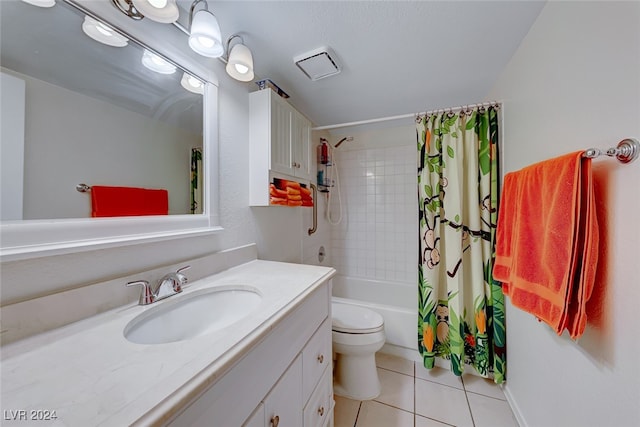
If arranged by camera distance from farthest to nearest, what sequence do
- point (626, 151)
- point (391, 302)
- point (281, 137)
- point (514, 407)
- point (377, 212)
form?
point (377, 212), point (391, 302), point (281, 137), point (514, 407), point (626, 151)

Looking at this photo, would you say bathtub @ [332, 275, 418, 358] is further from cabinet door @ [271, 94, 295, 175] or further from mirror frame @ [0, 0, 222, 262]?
mirror frame @ [0, 0, 222, 262]

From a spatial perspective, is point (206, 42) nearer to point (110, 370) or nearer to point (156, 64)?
point (156, 64)

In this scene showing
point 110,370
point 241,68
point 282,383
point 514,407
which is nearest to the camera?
point 110,370

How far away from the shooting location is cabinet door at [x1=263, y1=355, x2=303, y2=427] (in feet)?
2.19

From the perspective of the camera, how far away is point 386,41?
1166 millimetres

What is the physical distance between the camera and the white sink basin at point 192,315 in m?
0.72

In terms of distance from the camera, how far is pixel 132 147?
0.82 m

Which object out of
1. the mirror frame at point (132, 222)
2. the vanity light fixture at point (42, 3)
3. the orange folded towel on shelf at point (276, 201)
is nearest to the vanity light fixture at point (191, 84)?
the mirror frame at point (132, 222)

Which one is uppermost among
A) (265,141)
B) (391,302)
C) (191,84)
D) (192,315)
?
(191,84)

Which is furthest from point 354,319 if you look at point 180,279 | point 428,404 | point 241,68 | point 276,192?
point 241,68

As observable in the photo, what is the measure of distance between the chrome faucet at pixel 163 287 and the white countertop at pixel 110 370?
7 cm

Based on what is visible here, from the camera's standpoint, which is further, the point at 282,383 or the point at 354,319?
the point at 354,319

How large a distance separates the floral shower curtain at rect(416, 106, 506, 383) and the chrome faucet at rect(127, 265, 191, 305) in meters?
1.51

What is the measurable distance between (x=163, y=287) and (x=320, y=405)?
851 mm
